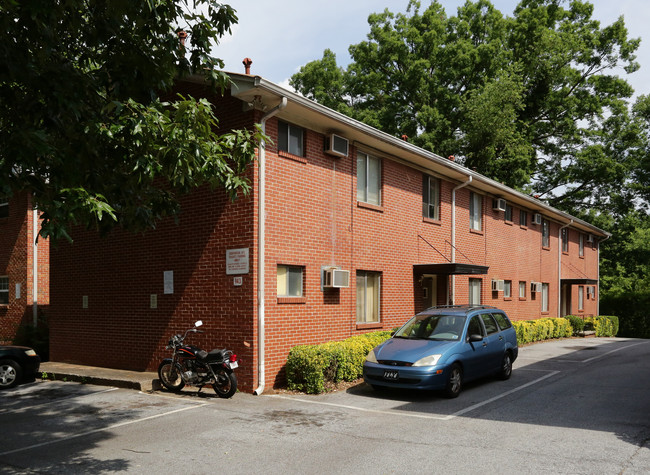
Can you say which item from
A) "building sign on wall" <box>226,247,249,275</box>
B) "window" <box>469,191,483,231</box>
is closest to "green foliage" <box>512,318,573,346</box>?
"window" <box>469,191,483,231</box>

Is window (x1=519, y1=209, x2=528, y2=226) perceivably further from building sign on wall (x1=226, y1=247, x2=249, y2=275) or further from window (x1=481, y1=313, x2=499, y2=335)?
building sign on wall (x1=226, y1=247, x2=249, y2=275)

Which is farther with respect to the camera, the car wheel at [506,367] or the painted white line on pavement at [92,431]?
the car wheel at [506,367]

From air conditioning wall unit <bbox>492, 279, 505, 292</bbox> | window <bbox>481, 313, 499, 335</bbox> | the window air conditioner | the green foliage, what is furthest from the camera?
air conditioning wall unit <bbox>492, 279, 505, 292</bbox>

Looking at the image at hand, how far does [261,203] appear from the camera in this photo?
11.4 meters

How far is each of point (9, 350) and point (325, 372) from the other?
260 inches

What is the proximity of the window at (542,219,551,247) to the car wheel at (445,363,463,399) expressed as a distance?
60.7ft

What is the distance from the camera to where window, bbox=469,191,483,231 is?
20.2 meters

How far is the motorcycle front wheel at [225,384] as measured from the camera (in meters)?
10.4

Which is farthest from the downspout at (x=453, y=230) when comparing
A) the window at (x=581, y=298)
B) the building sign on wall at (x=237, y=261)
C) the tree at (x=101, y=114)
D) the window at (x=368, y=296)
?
the window at (x=581, y=298)

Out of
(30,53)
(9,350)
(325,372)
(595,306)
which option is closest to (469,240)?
(325,372)

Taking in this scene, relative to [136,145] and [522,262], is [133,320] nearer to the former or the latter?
[136,145]

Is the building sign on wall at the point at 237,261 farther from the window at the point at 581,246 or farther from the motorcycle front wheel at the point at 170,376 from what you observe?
the window at the point at 581,246

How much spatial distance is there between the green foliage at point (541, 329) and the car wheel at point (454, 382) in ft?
33.9

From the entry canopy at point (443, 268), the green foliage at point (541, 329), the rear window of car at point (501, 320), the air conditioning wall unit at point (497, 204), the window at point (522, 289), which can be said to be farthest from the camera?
the window at point (522, 289)
